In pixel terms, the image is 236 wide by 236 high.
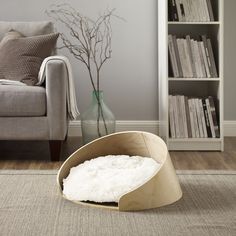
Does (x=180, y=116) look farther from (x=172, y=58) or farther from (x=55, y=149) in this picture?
(x=55, y=149)

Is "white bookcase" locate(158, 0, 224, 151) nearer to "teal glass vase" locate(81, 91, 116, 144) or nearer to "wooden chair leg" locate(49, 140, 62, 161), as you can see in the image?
"teal glass vase" locate(81, 91, 116, 144)

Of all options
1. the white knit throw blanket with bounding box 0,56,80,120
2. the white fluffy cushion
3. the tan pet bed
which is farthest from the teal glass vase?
the white fluffy cushion

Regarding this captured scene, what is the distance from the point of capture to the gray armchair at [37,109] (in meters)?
3.52

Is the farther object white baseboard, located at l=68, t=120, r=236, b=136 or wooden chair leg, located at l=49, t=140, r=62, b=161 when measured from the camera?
white baseboard, located at l=68, t=120, r=236, b=136

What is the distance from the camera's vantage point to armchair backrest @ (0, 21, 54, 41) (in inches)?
162

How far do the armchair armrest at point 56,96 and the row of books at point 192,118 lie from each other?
2.65ft

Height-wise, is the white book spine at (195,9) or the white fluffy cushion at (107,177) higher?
the white book spine at (195,9)

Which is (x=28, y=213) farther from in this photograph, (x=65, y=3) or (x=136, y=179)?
(x=65, y=3)

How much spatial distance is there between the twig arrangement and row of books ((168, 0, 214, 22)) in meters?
0.65

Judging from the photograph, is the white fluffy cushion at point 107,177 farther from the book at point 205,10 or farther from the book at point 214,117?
the book at point 205,10

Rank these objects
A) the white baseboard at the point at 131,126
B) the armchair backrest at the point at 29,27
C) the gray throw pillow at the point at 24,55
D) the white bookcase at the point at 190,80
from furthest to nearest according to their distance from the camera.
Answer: the white baseboard at the point at 131,126 → the armchair backrest at the point at 29,27 → the white bookcase at the point at 190,80 → the gray throw pillow at the point at 24,55

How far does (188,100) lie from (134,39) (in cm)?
77

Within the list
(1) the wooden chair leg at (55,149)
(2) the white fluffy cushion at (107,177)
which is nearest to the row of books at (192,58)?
(1) the wooden chair leg at (55,149)

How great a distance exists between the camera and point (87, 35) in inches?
176
